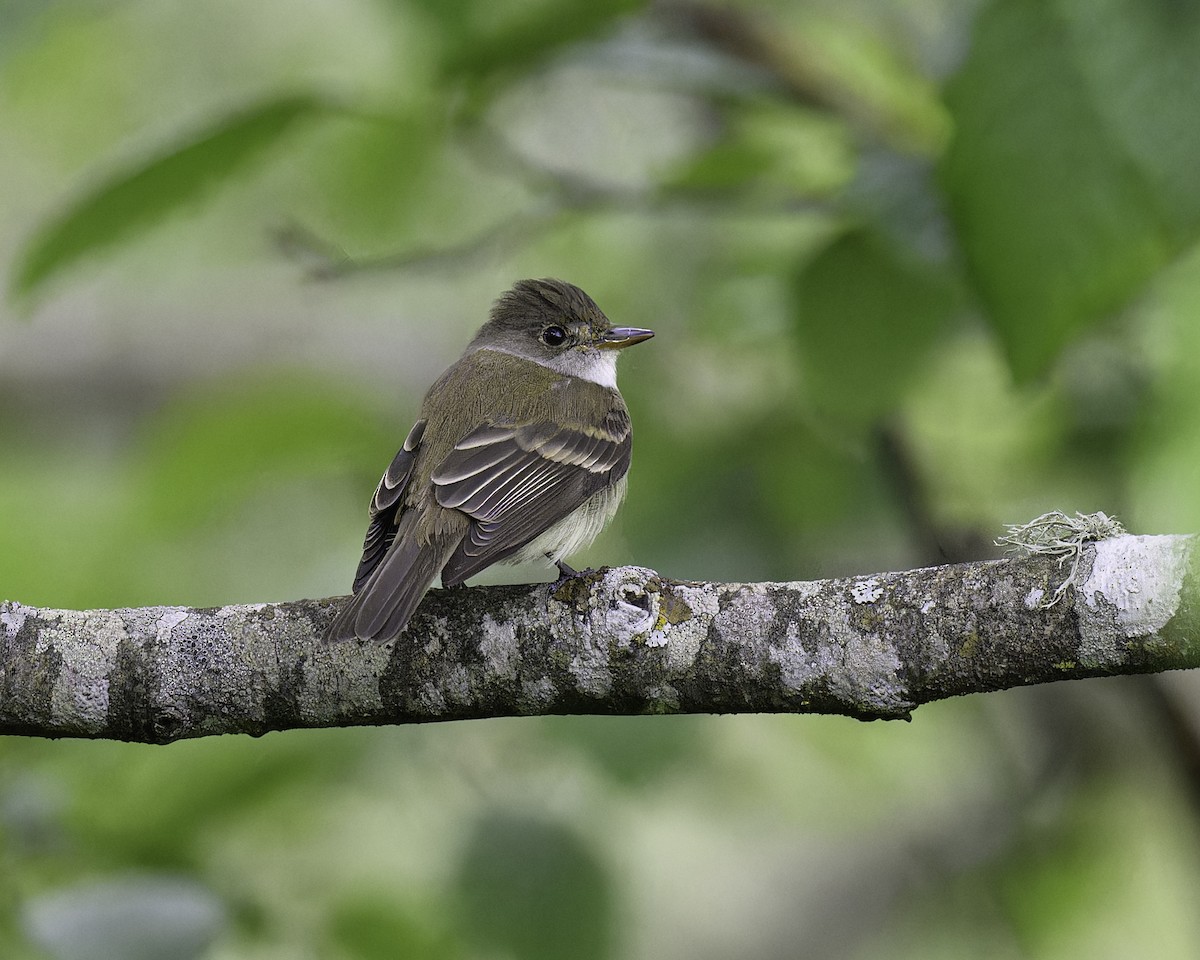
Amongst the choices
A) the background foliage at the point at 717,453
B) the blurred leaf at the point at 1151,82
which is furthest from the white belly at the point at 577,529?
the blurred leaf at the point at 1151,82

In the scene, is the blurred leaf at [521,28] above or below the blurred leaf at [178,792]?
above

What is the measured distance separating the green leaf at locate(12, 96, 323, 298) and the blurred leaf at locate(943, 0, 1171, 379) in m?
1.27

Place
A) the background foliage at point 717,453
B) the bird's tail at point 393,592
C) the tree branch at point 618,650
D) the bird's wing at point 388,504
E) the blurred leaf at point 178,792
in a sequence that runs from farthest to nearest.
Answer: the bird's wing at point 388,504
the blurred leaf at point 178,792
the bird's tail at point 393,592
the tree branch at point 618,650
the background foliage at point 717,453

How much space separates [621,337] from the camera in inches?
175

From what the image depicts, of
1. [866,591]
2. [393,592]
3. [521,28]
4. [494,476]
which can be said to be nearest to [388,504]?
[494,476]

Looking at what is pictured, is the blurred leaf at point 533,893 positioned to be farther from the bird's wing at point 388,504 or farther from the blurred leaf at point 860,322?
the blurred leaf at point 860,322

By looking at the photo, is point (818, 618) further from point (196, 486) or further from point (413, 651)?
point (196, 486)

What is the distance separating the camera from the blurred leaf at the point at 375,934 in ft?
9.71

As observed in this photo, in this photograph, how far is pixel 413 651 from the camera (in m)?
2.72

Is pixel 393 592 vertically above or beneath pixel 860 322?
beneath

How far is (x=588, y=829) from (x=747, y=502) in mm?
980

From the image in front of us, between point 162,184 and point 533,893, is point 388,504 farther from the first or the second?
point 162,184

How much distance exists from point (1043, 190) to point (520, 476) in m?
1.95

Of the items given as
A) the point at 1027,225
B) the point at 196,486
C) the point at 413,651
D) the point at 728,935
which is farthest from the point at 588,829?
the point at 728,935
